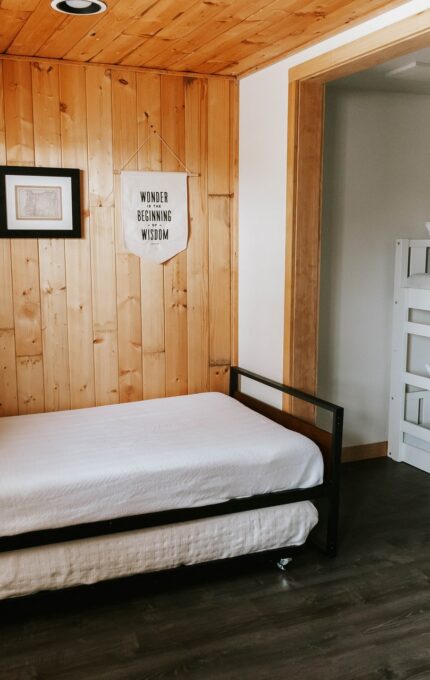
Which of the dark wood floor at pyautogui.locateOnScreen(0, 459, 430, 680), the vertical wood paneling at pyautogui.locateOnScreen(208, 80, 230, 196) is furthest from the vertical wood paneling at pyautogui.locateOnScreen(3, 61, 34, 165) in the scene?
the dark wood floor at pyautogui.locateOnScreen(0, 459, 430, 680)

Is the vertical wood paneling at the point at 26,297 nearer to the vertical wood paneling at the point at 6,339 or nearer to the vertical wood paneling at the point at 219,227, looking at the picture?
the vertical wood paneling at the point at 6,339

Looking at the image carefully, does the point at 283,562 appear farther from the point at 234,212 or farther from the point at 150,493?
the point at 234,212

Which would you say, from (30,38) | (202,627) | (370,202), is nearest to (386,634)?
(202,627)

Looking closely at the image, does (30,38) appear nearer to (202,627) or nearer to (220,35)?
(220,35)

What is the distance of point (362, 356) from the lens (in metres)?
4.32

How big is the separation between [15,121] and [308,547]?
249cm

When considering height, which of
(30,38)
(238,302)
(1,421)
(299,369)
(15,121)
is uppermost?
(30,38)

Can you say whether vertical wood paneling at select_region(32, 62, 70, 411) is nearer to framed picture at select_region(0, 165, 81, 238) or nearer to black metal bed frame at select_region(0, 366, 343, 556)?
framed picture at select_region(0, 165, 81, 238)

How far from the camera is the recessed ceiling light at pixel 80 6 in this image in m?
2.52

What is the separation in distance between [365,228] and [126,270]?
1.53 metres

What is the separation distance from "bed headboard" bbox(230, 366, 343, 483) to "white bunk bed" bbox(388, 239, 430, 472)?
1083 mm

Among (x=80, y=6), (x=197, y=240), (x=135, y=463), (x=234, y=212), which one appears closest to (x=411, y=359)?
(x=234, y=212)

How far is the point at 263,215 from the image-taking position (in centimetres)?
362

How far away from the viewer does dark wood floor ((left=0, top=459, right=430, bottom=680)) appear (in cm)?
233
